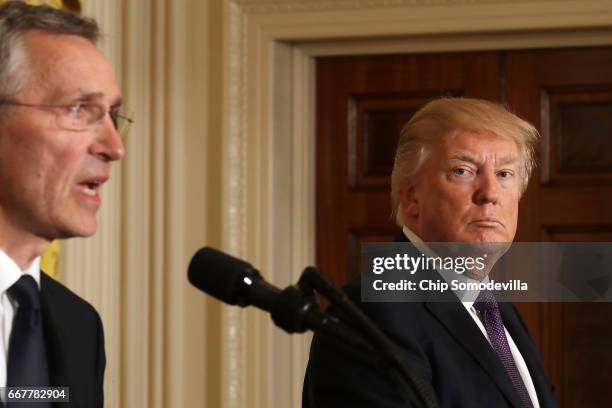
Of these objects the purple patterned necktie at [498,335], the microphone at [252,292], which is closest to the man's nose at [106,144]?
the microphone at [252,292]

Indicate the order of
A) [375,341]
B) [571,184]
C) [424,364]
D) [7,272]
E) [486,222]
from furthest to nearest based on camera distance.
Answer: [571,184], [486,222], [424,364], [7,272], [375,341]

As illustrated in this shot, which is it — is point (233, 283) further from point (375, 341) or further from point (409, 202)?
point (409, 202)

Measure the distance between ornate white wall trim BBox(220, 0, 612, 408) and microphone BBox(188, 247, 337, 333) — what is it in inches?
97.9

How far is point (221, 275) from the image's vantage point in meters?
1.26

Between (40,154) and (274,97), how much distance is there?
226cm

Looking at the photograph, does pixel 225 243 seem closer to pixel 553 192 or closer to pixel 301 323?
pixel 553 192

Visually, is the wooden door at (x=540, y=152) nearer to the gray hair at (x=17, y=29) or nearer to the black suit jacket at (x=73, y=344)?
the black suit jacket at (x=73, y=344)

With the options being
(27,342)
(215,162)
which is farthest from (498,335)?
(215,162)

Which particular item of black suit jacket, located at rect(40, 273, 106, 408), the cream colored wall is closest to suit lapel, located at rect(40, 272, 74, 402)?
black suit jacket, located at rect(40, 273, 106, 408)

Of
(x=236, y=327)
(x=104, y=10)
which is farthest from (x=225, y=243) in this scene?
(x=104, y=10)

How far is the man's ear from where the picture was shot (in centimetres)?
215

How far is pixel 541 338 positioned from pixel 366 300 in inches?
77.2

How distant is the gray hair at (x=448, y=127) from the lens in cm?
211

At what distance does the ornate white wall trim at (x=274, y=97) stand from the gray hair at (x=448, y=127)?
159cm
